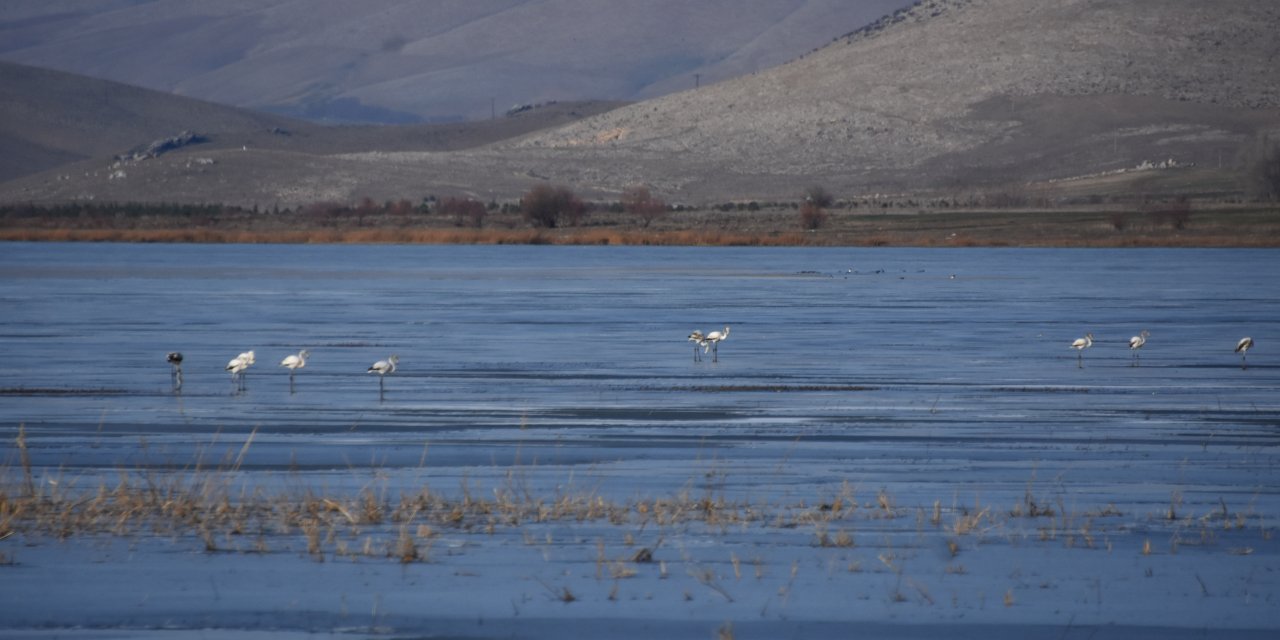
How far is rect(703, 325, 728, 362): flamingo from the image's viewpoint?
23359 mm

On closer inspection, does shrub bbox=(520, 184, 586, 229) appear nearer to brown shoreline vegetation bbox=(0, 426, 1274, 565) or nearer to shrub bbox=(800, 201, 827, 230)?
shrub bbox=(800, 201, 827, 230)

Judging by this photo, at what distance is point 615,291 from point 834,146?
318 ft

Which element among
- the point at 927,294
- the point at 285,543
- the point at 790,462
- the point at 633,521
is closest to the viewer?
the point at 285,543

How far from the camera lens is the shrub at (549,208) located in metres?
85.9

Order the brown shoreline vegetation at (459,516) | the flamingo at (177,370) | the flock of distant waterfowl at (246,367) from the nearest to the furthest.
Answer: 1. the brown shoreline vegetation at (459,516)
2. the flock of distant waterfowl at (246,367)
3. the flamingo at (177,370)

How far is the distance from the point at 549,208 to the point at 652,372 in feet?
212

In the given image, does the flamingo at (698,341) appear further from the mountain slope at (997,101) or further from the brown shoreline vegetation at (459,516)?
the mountain slope at (997,101)

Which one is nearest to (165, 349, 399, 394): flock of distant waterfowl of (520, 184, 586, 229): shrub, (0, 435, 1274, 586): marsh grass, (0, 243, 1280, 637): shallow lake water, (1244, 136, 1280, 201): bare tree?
(0, 243, 1280, 637): shallow lake water

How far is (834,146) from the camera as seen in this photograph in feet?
444

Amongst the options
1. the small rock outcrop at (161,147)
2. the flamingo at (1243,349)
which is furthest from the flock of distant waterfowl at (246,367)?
the small rock outcrop at (161,147)

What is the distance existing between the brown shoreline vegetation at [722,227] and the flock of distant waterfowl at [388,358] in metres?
45.6

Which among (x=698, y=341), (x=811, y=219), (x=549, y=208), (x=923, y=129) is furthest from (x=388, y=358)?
(x=923, y=129)

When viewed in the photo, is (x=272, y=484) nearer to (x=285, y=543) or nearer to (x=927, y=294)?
(x=285, y=543)

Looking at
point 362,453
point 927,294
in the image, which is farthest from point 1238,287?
point 362,453
